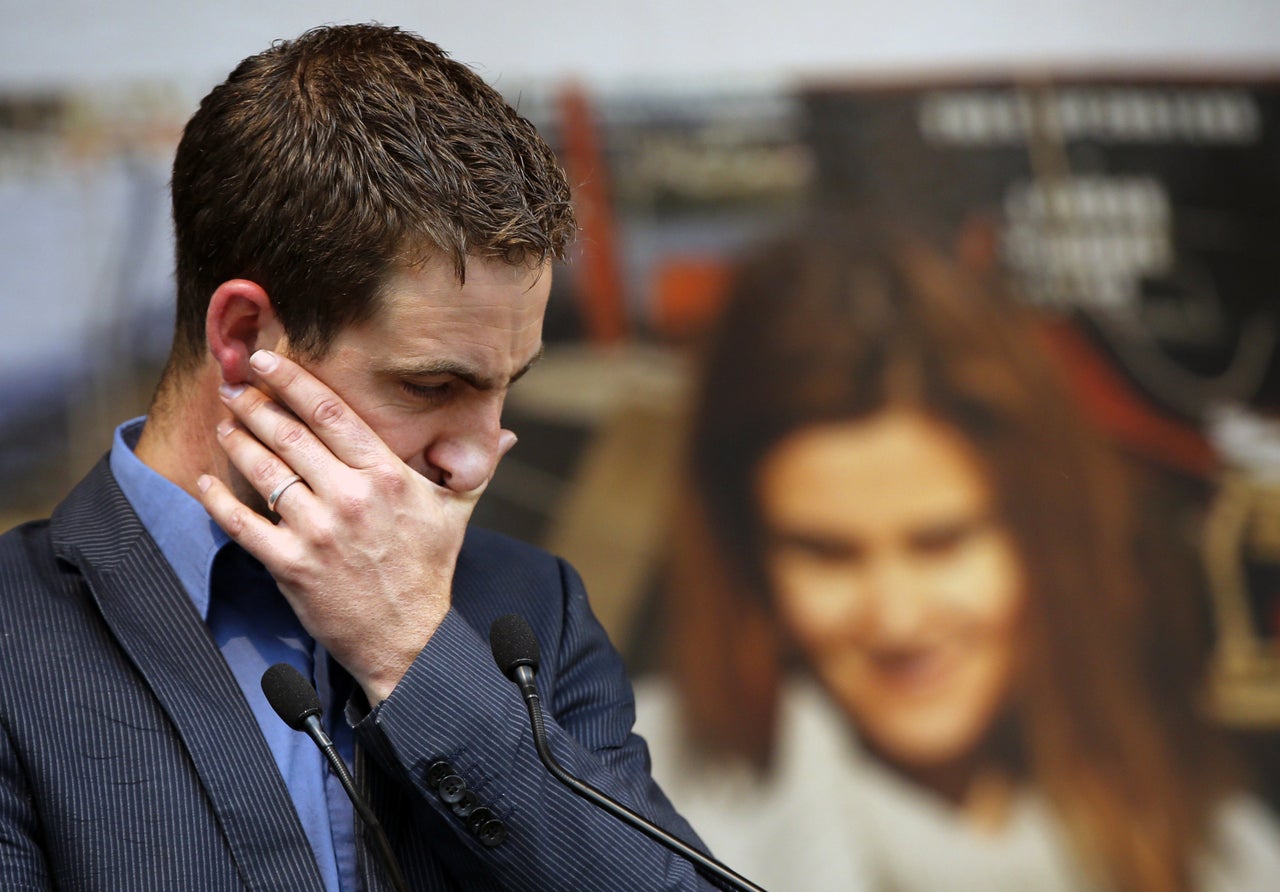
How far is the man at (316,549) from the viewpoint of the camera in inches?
50.9

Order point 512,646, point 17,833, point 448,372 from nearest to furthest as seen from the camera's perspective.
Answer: point 17,833
point 512,646
point 448,372

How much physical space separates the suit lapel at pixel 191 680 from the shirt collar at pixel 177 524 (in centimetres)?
3

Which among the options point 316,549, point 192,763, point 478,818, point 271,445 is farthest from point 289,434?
point 478,818

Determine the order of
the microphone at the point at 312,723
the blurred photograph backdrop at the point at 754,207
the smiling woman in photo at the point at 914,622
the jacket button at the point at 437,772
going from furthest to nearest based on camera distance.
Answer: the smiling woman in photo at the point at 914,622 < the blurred photograph backdrop at the point at 754,207 < the jacket button at the point at 437,772 < the microphone at the point at 312,723

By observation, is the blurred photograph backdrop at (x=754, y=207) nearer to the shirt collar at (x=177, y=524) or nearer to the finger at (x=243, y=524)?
the shirt collar at (x=177, y=524)

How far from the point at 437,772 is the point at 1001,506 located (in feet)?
9.26

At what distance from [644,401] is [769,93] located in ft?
3.31

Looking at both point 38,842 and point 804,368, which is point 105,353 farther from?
point 38,842

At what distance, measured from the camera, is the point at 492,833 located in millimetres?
1313

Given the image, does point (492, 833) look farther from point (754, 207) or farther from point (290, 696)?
point (754, 207)

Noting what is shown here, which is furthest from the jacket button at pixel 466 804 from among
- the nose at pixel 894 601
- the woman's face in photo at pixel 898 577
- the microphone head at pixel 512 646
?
the nose at pixel 894 601

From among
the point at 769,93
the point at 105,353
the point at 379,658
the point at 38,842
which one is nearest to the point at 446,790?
the point at 379,658

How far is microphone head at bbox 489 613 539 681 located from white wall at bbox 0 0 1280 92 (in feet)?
7.60

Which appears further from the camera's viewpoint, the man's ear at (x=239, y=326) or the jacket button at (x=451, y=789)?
the man's ear at (x=239, y=326)
